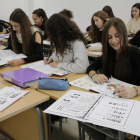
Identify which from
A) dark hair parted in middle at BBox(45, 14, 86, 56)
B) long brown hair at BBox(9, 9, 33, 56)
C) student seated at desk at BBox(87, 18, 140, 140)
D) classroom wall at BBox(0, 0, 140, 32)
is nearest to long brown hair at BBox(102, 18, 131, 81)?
student seated at desk at BBox(87, 18, 140, 140)

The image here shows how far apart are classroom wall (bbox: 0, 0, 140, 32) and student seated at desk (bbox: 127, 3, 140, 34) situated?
0.28m

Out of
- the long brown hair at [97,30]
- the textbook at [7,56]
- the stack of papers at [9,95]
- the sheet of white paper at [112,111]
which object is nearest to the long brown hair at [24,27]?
the textbook at [7,56]

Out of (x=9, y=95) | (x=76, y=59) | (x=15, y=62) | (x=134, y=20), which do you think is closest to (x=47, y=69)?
(x=76, y=59)

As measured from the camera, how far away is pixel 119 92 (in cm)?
102

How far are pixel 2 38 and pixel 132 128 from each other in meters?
3.59

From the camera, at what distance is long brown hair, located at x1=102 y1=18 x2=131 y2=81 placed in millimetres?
1294

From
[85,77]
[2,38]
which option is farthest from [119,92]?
[2,38]

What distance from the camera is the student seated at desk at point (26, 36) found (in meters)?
1.95

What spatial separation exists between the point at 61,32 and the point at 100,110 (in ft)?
2.98

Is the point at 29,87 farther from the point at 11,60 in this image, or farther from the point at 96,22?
the point at 96,22

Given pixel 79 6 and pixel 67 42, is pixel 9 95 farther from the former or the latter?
pixel 79 6

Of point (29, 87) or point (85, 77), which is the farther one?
point (85, 77)

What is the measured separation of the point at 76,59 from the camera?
60.7 inches

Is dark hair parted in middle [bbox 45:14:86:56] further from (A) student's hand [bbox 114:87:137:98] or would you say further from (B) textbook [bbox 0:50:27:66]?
(A) student's hand [bbox 114:87:137:98]
